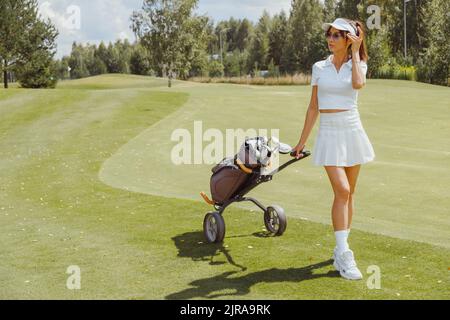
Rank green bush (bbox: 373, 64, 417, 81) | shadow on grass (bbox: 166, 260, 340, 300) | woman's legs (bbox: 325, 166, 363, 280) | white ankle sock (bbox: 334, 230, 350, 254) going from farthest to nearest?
green bush (bbox: 373, 64, 417, 81) → white ankle sock (bbox: 334, 230, 350, 254) → woman's legs (bbox: 325, 166, 363, 280) → shadow on grass (bbox: 166, 260, 340, 300)

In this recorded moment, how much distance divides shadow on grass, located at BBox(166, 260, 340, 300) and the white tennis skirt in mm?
1229

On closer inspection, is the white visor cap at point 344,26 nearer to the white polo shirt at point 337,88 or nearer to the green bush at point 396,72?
the white polo shirt at point 337,88

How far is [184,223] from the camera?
9.15 m

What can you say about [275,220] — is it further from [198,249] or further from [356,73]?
[356,73]

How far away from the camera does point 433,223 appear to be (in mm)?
9266

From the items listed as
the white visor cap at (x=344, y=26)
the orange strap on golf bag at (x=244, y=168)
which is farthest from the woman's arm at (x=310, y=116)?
the orange strap on golf bag at (x=244, y=168)

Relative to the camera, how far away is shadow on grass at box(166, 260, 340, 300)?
19.8 ft

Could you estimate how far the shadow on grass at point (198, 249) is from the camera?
7.27 m

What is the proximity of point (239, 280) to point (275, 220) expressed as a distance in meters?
1.98

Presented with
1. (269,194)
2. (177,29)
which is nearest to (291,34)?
(177,29)

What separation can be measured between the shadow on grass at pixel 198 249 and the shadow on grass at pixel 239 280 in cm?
34

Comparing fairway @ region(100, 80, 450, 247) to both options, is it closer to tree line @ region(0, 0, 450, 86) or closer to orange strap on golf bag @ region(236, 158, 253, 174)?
orange strap on golf bag @ region(236, 158, 253, 174)

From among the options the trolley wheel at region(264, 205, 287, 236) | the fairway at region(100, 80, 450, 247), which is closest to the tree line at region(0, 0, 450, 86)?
the fairway at region(100, 80, 450, 247)

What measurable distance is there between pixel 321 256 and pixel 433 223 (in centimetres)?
291
